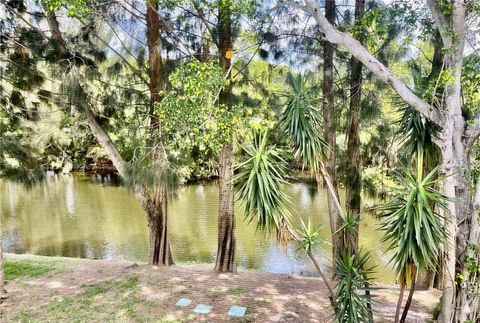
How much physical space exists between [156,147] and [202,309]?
98.1 inches

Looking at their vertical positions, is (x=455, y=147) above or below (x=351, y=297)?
above

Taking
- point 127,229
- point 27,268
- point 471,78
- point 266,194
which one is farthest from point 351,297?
point 127,229

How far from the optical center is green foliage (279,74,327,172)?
420cm

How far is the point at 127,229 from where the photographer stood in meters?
12.7

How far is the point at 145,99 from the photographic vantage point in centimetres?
733

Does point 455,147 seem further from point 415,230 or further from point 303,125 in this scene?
point 303,125

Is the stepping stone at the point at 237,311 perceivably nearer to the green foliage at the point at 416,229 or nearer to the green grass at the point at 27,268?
the green foliage at the point at 416,229

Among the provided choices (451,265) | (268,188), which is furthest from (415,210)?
(268,188)

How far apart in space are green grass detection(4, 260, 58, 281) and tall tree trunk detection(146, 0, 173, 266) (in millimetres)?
1875

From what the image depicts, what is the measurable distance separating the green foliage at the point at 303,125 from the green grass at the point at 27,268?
5.12m

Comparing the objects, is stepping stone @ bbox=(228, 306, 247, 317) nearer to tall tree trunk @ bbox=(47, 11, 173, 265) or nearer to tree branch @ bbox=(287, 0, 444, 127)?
tall tree trunk @ bbox=(47, 11, 173, 265)

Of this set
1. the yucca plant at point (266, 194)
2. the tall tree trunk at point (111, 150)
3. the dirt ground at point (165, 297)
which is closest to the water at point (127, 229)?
the tall tree trunk at point (111, 150)

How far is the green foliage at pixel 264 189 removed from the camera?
152 inches

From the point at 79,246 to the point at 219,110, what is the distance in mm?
8481
